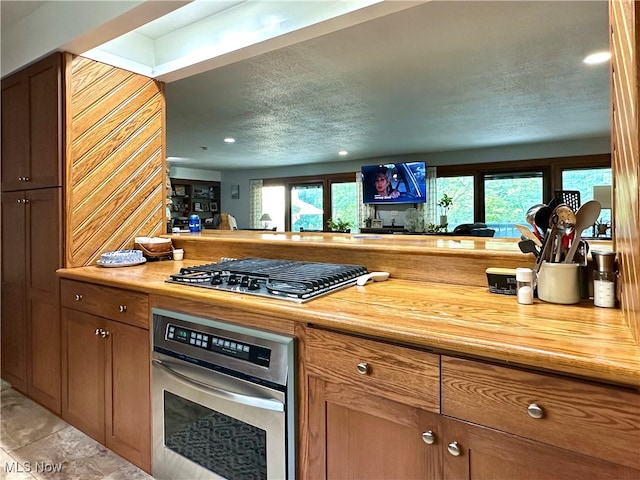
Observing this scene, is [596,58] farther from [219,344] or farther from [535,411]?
[219,344]

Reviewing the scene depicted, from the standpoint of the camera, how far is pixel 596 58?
9.46 feet

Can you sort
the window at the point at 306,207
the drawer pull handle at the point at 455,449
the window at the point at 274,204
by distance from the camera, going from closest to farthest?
the drawer pull handle at the point at 455,449 → the window at the point at 306,207 → the window at the point at 274,204

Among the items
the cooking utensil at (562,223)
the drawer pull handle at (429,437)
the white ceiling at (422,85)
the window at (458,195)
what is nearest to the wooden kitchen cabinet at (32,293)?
the white ceiling at (422,85)

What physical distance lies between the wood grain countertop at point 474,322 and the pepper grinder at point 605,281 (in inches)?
1.3

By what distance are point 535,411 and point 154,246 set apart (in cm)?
212

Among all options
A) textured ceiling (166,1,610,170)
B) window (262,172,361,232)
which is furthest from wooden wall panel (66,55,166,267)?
window (262,172,361,232)

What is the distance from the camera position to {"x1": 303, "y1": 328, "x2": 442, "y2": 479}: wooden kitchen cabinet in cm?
93

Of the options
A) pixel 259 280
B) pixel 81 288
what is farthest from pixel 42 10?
pixel 259 280

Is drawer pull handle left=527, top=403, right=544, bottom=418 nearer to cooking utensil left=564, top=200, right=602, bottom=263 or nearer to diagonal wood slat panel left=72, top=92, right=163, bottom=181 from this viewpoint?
cooking utensil left=564, top=200, right=602, bottom=263

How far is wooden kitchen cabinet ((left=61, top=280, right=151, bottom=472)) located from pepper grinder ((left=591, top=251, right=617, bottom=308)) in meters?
1.60

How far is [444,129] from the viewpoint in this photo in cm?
520

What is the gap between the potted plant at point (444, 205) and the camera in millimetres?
Answer: 7043

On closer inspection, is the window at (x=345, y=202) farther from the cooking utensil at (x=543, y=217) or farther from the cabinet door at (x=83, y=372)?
the cooking utensil at (x=543, y=217)

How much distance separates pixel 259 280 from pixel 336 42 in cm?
194
